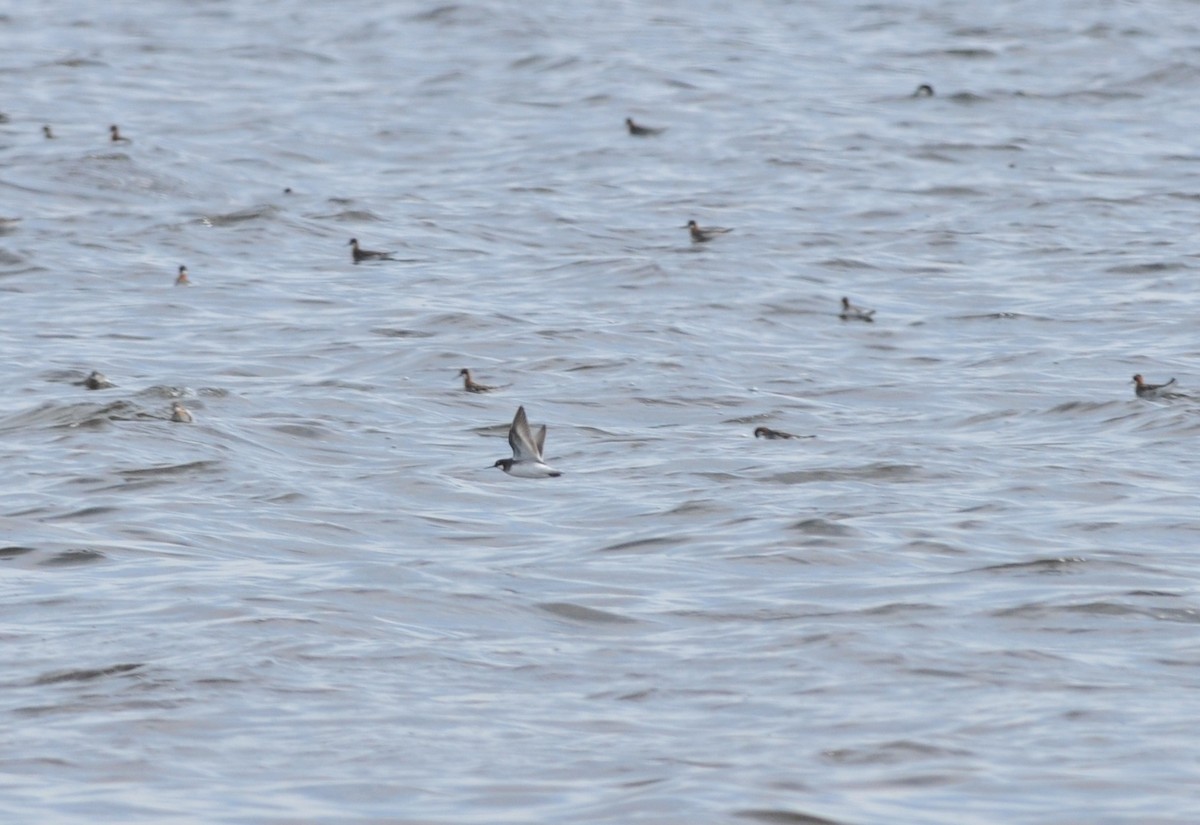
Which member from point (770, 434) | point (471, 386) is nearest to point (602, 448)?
point (770, 434)

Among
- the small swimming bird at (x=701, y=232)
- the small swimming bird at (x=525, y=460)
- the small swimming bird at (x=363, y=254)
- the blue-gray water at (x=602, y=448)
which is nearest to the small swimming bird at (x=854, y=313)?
the blue-gray water at (x=602, y=448)

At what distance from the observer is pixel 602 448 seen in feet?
57.4

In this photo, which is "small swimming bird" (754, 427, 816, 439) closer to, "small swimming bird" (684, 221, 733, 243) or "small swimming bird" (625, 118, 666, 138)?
"small swimming bird" (684, 221, 733, 243)

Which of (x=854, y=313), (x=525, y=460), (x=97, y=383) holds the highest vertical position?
(x=525, y=460)

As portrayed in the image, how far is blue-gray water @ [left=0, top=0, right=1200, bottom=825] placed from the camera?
9906 millimetres

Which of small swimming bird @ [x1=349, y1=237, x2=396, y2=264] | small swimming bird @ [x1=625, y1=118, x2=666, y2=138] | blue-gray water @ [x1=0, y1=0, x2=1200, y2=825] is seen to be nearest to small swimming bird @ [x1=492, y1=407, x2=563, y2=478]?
blue-gray water @ [x1=0, y1=0, x2=1200, y2=825]

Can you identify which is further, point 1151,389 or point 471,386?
point 471,386

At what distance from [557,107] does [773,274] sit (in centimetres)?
1241

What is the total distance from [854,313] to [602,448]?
5.95 m

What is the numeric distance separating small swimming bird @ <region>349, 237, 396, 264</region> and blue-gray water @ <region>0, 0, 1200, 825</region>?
0.71ft

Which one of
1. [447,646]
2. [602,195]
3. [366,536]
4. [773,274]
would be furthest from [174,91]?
[447,646]

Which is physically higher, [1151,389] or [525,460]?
[525,460]

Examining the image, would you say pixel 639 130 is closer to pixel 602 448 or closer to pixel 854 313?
pixel 854 313

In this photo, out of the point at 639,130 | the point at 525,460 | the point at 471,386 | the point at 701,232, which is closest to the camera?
the point at 525,460
